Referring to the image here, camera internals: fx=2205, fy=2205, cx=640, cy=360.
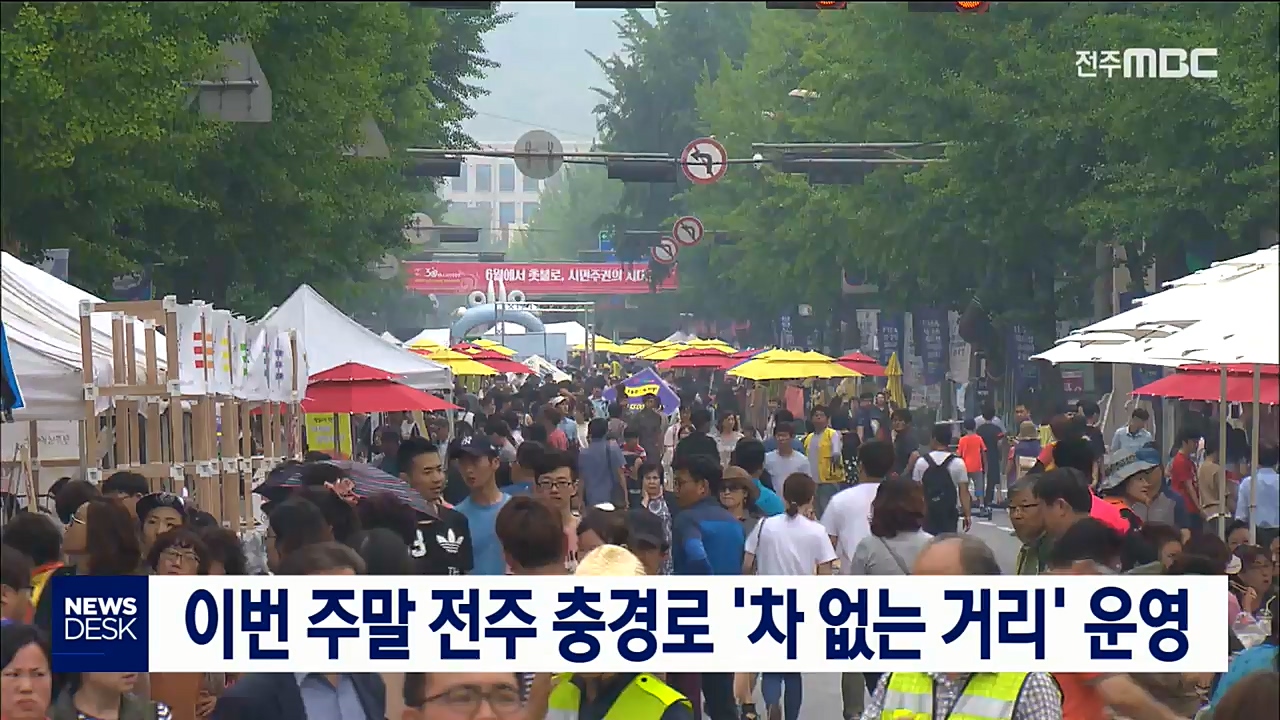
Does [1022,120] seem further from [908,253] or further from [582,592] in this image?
[582,592]

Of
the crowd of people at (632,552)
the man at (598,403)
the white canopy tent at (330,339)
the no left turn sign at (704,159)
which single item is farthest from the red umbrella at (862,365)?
the crowd of people at (632,552)

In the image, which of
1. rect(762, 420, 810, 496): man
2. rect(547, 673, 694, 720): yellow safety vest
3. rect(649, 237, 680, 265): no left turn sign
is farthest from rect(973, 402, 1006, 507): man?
rect(649, 237, 680, 265): no left turn sign

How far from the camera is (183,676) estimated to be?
7398mm

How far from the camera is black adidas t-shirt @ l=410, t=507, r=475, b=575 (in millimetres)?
10250

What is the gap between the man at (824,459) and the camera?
24.3 metres

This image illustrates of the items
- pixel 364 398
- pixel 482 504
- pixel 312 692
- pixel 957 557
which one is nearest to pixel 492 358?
pixel 364 398

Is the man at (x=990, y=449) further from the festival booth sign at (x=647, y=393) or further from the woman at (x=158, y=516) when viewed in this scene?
the woman at (x=158, y=516)

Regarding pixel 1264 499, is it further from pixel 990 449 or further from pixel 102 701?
pixel 990 449

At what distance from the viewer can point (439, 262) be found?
321 ft

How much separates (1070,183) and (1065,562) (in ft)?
83.2

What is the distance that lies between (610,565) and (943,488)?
10.3 meters

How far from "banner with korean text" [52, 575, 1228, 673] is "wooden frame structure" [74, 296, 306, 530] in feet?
17.3

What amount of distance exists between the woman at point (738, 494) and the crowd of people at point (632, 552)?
0.01m

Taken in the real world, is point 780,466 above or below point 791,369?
below
